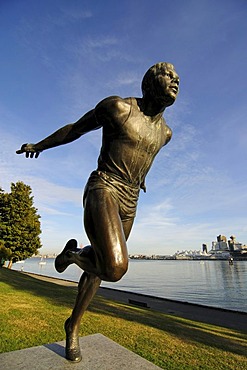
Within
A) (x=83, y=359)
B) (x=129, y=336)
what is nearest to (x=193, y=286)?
(x=129, y=336)

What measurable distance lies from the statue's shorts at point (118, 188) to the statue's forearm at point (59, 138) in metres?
0.57

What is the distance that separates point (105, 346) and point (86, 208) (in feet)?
6.50

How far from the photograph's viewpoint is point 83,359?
10.2 ft

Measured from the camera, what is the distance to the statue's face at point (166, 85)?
9.53 feet

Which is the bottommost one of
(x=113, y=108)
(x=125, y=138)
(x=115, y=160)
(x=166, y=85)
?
(x=115, y=160)

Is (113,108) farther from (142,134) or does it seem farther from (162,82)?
(162,82)

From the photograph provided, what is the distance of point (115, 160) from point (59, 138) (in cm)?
82

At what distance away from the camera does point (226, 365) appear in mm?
5703

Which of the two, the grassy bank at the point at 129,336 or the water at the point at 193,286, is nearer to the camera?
the grassy bank at the point at 129,336

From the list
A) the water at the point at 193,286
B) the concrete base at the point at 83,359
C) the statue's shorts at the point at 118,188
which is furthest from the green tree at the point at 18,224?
the statue's shorts at the point at 118,188

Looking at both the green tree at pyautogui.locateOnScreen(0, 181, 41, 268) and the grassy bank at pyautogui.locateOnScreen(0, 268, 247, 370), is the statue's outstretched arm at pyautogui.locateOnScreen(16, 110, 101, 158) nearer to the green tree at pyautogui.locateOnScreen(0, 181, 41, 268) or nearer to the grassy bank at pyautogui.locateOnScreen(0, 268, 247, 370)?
the grassy bank at pyautogui.locateOnScreen(0, 268, 247, 370)

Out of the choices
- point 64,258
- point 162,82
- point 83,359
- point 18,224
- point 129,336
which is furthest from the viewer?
point 18,224

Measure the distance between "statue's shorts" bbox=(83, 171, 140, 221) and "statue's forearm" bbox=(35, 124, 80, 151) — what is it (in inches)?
22.5

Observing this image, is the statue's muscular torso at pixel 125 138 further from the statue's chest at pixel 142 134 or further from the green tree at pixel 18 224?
the green tree at pixel 18 224
